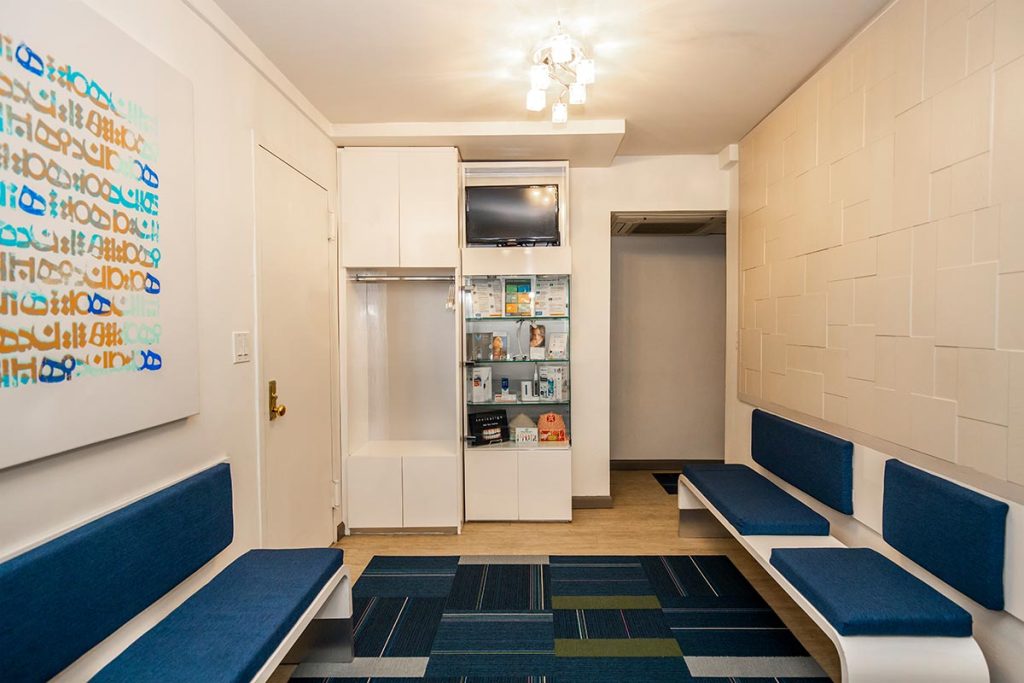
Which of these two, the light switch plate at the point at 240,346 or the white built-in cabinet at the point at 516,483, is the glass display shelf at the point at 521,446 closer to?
the white built-in cabinet at the point at 516,483

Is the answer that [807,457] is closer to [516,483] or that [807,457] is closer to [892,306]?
[892,306]

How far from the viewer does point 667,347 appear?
511cm

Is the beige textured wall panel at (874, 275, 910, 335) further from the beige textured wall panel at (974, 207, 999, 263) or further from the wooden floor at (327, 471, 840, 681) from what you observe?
the wooden floor at (327, 471, 840, 681)

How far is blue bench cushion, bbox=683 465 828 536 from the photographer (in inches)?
98.5

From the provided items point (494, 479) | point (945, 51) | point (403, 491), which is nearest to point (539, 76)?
point (945, 51)

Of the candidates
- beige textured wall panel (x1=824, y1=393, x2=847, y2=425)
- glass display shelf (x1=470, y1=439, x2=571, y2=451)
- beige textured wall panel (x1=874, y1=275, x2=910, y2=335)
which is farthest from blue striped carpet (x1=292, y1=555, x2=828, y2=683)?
beige textured wall panel (x1=874, y1=275, x2=910, y2=335)

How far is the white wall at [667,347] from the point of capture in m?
5.07

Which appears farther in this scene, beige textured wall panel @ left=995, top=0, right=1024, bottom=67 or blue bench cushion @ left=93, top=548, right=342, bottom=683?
beige textured wall panel @ left=995, top=0, right=1024, bottom=67

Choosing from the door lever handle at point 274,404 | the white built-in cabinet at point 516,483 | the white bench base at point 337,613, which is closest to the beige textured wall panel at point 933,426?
the white built-in cabinet at point 516,483

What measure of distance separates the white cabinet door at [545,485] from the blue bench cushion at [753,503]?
2.91ft

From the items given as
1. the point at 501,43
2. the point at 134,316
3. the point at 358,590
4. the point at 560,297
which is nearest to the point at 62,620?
the point at 134,316

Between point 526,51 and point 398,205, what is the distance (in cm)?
151

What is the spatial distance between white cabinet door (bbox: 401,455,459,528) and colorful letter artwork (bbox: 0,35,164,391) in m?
2.17

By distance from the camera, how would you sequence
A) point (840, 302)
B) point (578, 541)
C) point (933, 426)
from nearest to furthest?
point (933, 426) < point (840, 302) < point (578, 541)
